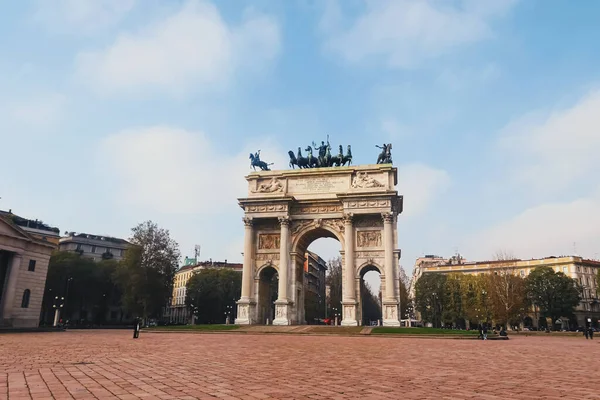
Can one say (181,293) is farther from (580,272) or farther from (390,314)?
(580,272)

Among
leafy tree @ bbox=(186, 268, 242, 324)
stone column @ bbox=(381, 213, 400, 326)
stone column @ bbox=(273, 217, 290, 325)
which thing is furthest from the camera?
leafy tree @ bbox=(186, 268, 242, 324)

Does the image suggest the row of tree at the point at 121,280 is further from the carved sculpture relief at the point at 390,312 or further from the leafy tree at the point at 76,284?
the carved sculpture relief at the point at 390,312

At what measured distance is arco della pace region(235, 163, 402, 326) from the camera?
42781 millimetres

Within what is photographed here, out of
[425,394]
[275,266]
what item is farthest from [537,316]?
[425,394]

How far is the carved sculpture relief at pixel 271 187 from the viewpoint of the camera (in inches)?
1864

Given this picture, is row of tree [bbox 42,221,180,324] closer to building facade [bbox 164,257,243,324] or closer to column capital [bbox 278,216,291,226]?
column capital [bbox 278,216,291,226]

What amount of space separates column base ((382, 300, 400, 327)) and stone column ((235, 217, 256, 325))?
13414mm

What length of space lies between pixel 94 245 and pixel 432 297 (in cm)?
6427

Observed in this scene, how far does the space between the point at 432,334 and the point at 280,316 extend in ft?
51.1

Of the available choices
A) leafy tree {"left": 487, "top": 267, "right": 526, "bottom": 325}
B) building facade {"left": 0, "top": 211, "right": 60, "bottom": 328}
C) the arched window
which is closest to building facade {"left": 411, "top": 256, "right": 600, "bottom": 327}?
leafy tree {"left": 487, "top": 267, "right": 526, "bottom": 325}

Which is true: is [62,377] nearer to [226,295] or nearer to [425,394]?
[425,394]

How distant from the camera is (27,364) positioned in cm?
1037

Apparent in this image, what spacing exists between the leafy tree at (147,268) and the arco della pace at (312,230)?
1428cm

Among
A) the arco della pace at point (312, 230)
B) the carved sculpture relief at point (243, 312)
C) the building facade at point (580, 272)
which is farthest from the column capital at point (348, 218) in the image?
the building facade at point (580, 272)
